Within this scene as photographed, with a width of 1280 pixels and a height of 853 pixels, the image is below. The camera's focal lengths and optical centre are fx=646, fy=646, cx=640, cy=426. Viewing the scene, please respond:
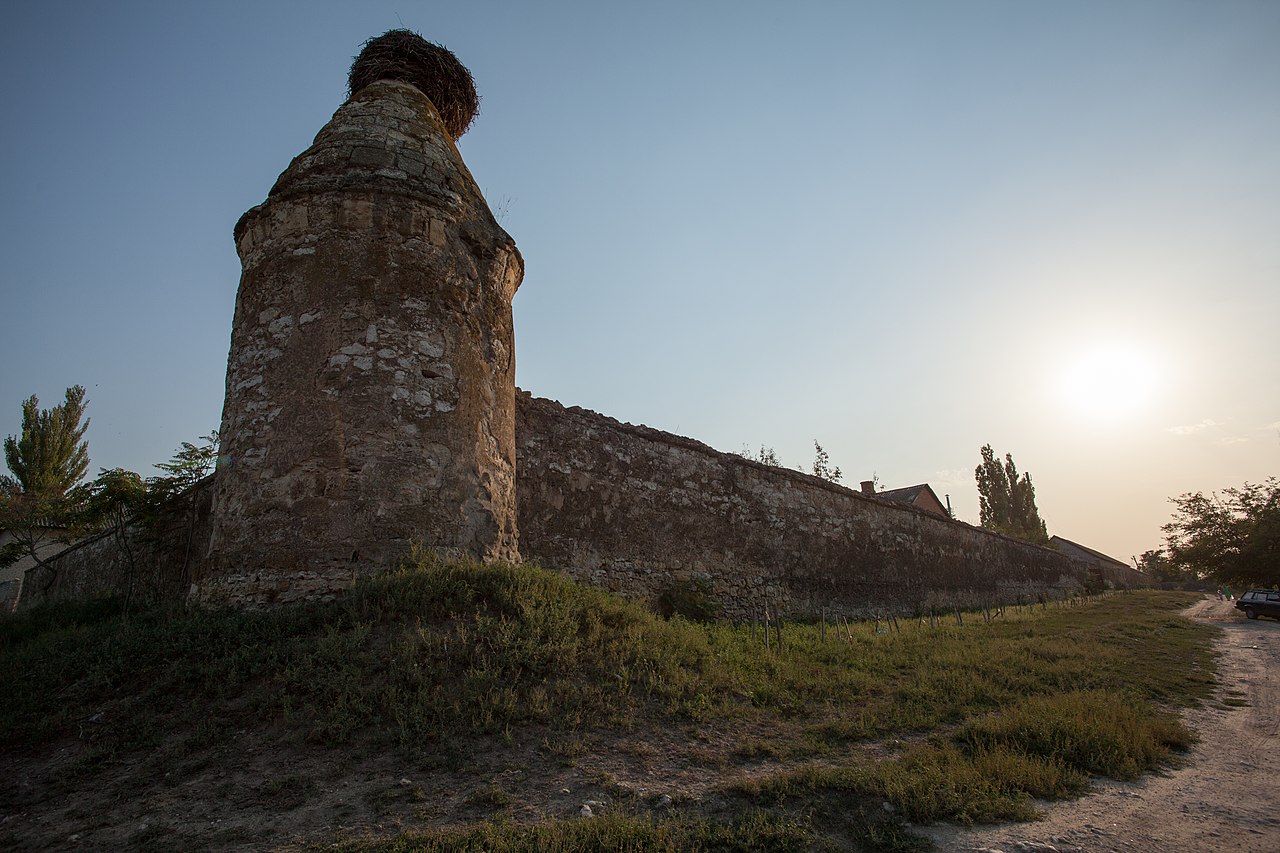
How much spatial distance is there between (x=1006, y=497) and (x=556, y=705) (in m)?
55.2

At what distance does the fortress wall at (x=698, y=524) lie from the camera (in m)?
9.54

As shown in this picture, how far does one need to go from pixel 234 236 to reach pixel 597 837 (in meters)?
7.57

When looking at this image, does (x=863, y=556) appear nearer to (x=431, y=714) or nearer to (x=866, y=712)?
(x=866, y=712)

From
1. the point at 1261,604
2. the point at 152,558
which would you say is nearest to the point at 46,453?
the point at 152,558

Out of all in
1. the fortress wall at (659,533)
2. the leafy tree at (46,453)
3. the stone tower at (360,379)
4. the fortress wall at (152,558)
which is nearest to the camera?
the stone tower at (360,379)

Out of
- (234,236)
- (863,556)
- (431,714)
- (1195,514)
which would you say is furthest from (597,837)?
(1195,514)

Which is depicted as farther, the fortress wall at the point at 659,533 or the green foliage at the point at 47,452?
the green foliage at the point at 47,452

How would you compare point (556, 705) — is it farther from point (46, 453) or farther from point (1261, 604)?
point (46, 453)

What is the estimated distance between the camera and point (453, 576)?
229 inches

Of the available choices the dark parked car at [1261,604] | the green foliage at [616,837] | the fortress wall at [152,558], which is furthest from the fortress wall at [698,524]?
the dark parked car at [1261,604]

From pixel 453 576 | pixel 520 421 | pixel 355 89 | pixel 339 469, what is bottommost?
pixel 453 576

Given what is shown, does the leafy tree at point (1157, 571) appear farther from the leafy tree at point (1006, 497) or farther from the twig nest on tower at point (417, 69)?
the twig nest on tower at point (417, 69)

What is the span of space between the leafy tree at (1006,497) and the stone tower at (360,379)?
168 feet

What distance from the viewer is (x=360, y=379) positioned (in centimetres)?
627
